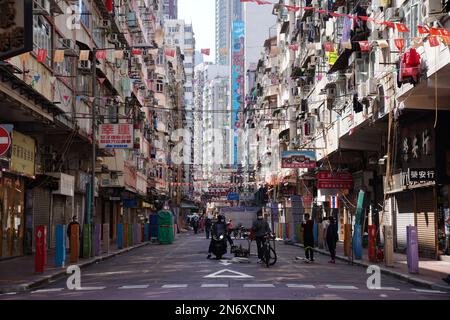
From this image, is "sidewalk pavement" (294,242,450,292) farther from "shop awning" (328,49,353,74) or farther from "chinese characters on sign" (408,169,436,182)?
"shop awning" (328,49,353,74)

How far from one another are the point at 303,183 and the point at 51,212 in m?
28.0

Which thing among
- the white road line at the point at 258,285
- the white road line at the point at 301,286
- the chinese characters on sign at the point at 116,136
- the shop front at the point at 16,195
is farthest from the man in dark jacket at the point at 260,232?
the chinese characters on sign at the point at 116,136

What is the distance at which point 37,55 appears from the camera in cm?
2636

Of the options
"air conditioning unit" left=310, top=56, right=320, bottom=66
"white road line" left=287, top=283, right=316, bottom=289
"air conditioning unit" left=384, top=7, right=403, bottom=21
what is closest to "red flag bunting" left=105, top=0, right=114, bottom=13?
"air conditioning unit" left=310, top=56, right=320, bottom=66

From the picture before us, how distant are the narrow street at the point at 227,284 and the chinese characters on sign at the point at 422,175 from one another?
4283 millimetres

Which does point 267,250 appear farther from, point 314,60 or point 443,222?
point 314,60

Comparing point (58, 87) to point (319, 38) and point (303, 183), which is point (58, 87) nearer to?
point (319, 38)

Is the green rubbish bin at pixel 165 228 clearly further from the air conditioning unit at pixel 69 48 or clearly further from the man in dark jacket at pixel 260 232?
the man in dark jacket at pixel 260 232

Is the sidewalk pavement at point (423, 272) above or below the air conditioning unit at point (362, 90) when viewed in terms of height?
below

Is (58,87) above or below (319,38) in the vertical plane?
below

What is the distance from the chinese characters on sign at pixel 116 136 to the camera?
112 ft

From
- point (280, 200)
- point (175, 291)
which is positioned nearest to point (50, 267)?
point (175, 291)

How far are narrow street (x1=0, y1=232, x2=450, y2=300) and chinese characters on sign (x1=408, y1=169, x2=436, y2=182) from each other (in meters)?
4.28

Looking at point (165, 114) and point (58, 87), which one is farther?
point (165, 114)
